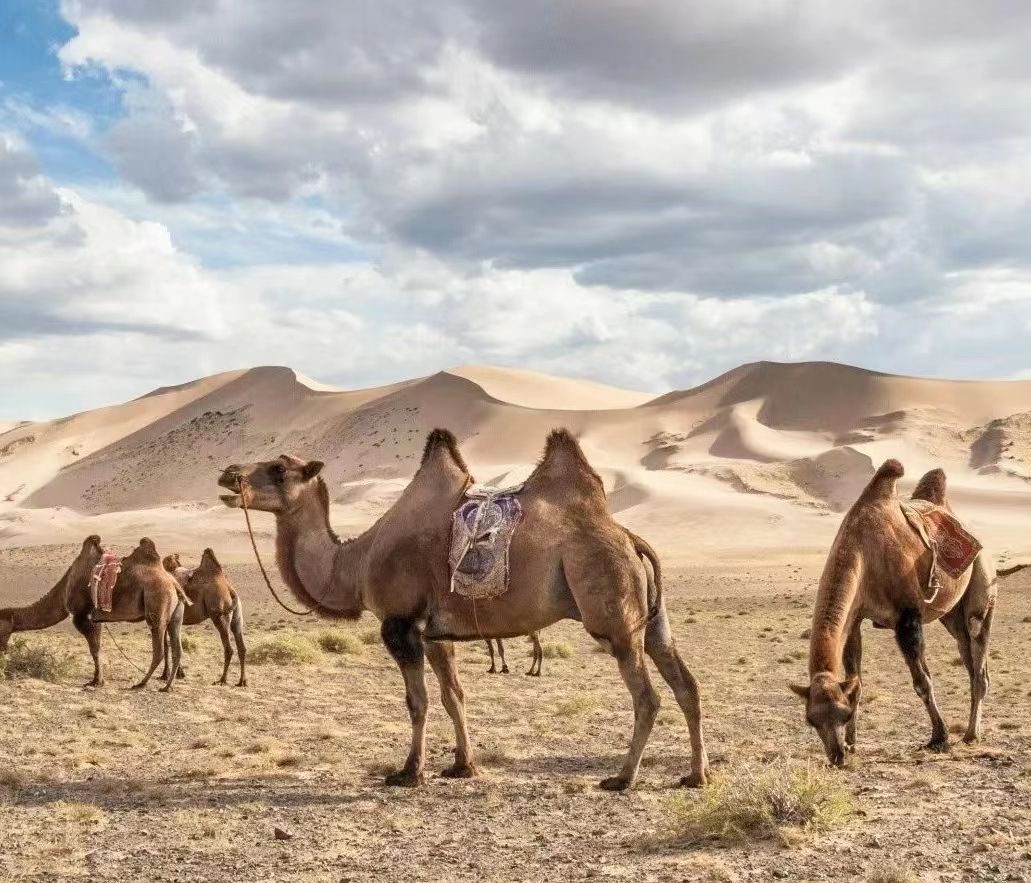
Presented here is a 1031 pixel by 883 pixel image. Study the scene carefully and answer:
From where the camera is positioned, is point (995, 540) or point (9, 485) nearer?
point (995, 540)

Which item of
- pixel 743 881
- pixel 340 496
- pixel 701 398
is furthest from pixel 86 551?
pixel 701 398

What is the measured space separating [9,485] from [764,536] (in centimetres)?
7103

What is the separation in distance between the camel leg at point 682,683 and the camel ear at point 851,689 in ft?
4.00

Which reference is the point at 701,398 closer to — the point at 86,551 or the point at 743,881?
the point at 86,551

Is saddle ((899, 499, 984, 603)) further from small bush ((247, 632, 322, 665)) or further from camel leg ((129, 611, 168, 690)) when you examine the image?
small bush ((247, 632, 322, 665))

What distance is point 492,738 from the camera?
1260 centimetres

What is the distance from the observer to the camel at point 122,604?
51.8 feet

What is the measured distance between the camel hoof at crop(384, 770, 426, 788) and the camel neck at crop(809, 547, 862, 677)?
314 centimetres

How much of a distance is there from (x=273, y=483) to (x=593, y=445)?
8043 cm

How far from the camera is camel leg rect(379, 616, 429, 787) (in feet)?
33.3

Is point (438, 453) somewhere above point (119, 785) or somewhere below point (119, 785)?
above

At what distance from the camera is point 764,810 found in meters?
8.23

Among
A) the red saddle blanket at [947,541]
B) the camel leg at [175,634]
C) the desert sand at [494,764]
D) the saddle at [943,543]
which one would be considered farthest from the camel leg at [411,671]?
the camel leg at [175,634]

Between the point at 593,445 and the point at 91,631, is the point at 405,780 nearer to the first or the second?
the point at 91,631
